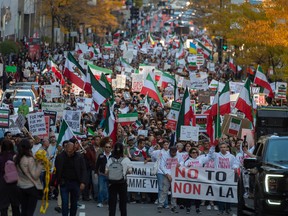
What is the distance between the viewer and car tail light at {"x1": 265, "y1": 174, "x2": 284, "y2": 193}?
15672 mm

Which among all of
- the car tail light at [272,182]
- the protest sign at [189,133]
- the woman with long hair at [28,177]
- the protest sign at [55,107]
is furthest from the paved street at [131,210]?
the protest sign at [55,107]

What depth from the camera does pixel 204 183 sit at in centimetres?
2116

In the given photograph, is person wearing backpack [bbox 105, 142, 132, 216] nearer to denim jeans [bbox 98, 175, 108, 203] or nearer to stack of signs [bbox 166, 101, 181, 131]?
denim jeans [bbox 98, 175, 108, 203]

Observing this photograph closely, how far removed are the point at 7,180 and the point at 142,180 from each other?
7.75m

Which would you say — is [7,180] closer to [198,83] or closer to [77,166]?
[77,166]

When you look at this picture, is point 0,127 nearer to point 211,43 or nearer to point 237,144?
point 237,144

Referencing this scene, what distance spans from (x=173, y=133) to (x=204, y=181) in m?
5.39

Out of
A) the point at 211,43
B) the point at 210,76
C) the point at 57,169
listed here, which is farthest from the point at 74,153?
the point at 211,43

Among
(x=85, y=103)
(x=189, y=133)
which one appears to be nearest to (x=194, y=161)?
(x=189, y=133)

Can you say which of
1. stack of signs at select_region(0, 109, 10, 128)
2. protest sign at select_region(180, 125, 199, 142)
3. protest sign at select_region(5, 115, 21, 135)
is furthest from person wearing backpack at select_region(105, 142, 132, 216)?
protest sign at select_region(5, 115, 21, 135)

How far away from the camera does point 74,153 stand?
16.6 metres

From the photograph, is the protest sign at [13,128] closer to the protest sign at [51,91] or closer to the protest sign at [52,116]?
the protest sign at [52,116]

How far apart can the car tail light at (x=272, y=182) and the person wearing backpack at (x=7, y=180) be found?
3.56 metres

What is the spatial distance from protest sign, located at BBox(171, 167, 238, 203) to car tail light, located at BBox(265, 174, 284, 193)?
5.05 metres
